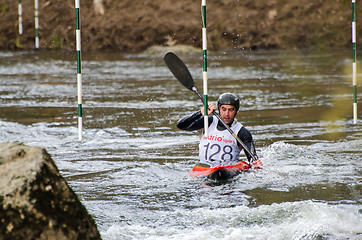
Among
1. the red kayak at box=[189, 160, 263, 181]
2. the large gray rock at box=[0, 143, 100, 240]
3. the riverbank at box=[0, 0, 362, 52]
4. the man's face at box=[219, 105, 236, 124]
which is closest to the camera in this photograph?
the large gray rock at box=[0, 143, 100, 240]

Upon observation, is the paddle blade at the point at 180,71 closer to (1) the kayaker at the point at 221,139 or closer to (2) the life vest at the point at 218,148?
(1) the kayaker at the point at 221,139

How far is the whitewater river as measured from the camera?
5.04 meters

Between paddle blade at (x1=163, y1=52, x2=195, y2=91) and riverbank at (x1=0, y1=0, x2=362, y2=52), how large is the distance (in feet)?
50.4

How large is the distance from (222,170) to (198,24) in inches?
661

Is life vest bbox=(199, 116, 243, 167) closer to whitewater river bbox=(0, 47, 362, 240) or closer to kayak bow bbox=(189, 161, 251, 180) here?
kayak bow bbox=(189, 161, 251, 180)

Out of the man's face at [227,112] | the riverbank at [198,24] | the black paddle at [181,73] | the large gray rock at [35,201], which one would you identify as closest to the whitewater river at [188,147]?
the man's face at [227,112]

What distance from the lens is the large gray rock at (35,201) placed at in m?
3.35

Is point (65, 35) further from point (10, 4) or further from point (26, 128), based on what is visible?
point (26, 128)

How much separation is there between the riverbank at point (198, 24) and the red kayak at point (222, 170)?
16.3m

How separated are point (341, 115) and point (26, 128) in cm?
504

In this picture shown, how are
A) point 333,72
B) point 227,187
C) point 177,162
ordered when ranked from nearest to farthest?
point 227,187 → point 177,162 → point 333,72

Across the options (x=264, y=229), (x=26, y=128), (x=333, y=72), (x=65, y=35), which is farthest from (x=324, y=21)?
(x=264, y=229)

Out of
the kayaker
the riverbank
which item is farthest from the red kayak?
the riverbank

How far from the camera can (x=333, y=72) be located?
16.3m
